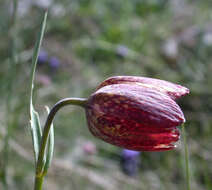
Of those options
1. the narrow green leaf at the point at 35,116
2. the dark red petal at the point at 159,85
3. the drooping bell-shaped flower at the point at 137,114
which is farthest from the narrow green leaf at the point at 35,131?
the dark red petal at the point at 159,85

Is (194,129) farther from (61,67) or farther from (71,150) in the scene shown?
(61,67)

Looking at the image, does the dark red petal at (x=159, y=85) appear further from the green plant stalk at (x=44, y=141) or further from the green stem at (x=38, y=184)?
the green stem at (x=38, y=184)

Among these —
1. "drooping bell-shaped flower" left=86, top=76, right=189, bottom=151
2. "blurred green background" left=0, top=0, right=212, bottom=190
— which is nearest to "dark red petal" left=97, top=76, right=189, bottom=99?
"drooping bell-shaped flower" left=86, top=76, right=189, bottom=151

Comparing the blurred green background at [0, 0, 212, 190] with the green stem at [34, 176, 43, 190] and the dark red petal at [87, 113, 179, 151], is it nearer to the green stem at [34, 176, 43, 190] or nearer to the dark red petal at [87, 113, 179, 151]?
the green stem at [34, 176, 43, 190]

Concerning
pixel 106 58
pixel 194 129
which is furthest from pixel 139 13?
pixel 194 129

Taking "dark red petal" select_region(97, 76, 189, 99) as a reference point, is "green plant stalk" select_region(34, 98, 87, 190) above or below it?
below

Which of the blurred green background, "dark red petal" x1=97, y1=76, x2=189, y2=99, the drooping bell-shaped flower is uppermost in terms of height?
"dark red petal" x1=97, y1=76, x2=189, y2=99
